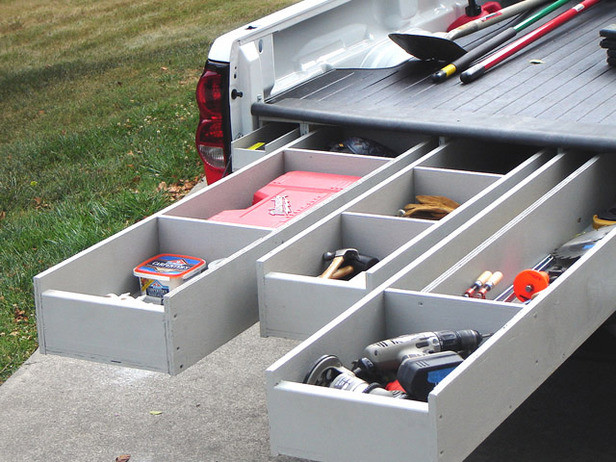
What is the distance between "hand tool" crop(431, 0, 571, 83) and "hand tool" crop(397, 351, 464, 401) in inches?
91.9

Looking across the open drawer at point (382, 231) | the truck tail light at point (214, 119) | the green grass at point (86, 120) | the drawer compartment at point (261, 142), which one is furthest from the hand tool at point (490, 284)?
the green grass at point (86, 120)

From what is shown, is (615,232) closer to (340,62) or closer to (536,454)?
(536,454)

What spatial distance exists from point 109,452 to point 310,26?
208 cm

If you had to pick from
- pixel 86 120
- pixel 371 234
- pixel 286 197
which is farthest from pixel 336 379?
pixel 86 120

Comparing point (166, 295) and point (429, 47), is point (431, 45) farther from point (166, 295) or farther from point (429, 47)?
point (166, 295)

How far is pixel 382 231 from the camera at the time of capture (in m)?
3.35

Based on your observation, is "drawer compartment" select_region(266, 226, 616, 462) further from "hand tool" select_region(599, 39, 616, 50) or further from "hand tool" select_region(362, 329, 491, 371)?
"hand tool" select_region(599, 39, 616, 50)

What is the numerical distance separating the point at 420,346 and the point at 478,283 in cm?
47

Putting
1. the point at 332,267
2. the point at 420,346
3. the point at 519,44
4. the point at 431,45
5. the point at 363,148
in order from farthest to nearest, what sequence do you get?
the point at 519,44 → the point at 431,45 → the point at 363,148 → the point at 332,267 → the point at 420,346

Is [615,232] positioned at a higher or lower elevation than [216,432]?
higher

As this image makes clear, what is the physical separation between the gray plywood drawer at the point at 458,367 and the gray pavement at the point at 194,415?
79cm

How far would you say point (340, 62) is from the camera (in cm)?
494

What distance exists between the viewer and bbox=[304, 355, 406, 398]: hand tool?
8.05ft

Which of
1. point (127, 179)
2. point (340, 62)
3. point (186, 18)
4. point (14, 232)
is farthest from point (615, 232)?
point (186, 18)
